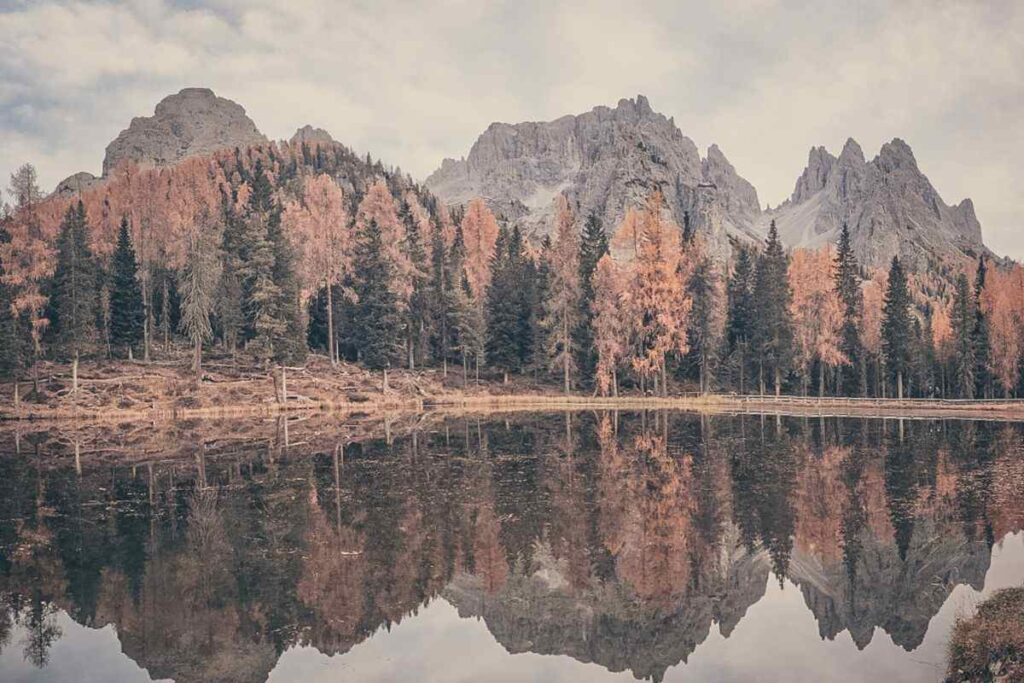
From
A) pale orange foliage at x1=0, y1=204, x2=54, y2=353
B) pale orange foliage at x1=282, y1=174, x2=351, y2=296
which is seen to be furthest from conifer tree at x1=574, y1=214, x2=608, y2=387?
pale orange foliage at x1=0, y1=204, x2=54, y2=353

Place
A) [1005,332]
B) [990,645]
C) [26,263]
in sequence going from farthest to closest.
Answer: [1005,332]
[26,263]
[990,645]

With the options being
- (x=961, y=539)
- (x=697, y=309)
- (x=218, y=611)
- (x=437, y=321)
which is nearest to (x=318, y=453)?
(x=218, y=611)

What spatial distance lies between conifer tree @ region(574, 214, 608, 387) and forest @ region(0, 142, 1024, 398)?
0.25 meters

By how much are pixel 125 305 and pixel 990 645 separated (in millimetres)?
81053

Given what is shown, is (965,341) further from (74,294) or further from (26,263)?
(26,263)

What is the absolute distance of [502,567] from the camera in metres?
18.4

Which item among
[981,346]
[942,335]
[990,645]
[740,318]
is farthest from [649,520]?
[942,335]

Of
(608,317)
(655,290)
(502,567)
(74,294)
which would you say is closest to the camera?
(502,567)

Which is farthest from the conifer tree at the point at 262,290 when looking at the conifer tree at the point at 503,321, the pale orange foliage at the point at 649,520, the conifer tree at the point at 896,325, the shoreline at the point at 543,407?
the conifer tree at the point at 896,325

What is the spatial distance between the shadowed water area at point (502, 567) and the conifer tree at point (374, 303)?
39.4 meters

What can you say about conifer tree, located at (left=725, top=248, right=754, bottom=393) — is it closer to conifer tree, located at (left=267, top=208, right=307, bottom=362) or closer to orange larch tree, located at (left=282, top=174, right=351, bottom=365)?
orange larch tree, located at (left=282, top=174, right=351, bottom=365)

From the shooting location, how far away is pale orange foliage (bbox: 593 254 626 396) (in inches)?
2761

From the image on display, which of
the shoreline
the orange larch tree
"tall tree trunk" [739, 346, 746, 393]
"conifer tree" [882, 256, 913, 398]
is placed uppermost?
the orange larch tree

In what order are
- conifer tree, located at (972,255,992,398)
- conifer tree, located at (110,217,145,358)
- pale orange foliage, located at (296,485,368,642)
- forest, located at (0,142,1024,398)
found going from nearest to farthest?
pale orange foliage, located at (296,485,368,642) → forest, located at (0,142,1024,398) → conifer tree, located at (110,217,145,358) → conifer tree, located at (972,255,992,398)
